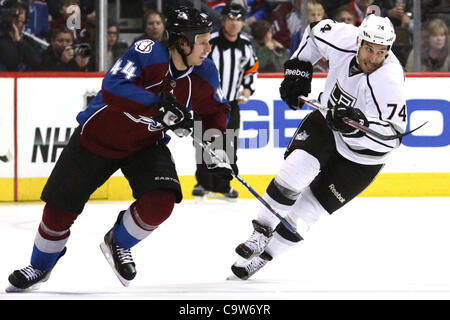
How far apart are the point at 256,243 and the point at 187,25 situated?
3.29 ft

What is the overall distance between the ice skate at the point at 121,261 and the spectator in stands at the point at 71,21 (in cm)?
342

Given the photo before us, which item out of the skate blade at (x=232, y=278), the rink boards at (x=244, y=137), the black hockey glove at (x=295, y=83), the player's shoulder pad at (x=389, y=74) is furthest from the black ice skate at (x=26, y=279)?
the rink boards at (x=244, y=137)

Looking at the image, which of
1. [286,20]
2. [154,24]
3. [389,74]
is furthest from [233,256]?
[286,20]

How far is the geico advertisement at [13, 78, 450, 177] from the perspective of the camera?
6.96 metres

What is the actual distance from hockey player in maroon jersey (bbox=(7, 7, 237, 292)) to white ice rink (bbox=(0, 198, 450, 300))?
0.17 metres

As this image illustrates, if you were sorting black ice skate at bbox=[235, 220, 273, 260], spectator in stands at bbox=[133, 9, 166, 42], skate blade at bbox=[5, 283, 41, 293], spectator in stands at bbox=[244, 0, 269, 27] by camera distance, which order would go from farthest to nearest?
spectator in stands at bbox=[244, 0, 269, 27]
spectator in stands at bbox=[133, 9, 166, 42]
black ice skate at bbox=[235, 220, 273, 260]
skate blade at bbox=[5, 283, 41, 293]

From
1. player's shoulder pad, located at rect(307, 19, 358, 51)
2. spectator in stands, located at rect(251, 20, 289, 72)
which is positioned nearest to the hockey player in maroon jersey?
player's shoulder pad, located at rect(307, 19, 358, 51)

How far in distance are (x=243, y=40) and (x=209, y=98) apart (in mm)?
3192

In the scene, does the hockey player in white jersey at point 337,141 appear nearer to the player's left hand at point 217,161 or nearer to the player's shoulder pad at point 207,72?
the player's left hand at point 217,161

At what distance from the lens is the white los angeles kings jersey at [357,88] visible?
13.5 ft

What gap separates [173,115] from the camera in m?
3.64

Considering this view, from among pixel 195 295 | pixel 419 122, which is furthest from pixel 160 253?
pixel 419 122

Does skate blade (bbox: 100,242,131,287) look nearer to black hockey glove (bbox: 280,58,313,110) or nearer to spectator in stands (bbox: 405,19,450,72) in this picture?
black hockey glove (bbox: 280,58,313,110)

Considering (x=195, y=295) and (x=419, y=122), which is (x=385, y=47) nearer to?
(x=195, y=295)
